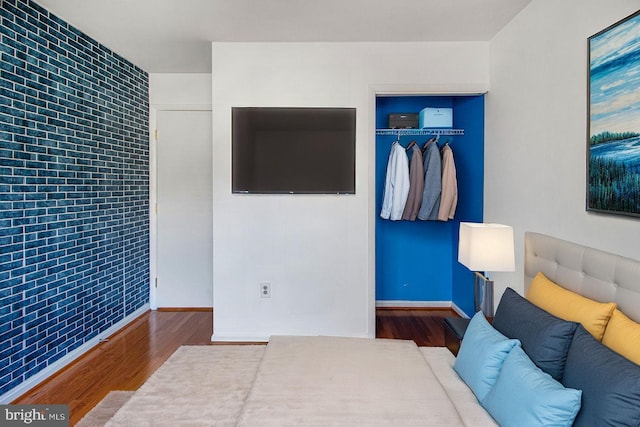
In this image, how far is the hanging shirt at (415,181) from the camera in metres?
3.93

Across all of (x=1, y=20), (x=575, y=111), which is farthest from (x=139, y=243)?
(x=575, y=111)

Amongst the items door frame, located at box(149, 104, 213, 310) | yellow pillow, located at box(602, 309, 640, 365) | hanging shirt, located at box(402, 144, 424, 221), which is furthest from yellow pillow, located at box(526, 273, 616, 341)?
door frame, located at box(149, 104, 213, 310)

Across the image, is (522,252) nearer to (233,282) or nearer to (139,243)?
(233,282)

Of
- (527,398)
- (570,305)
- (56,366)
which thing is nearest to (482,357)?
(527,398)

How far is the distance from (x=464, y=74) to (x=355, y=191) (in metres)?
1.36

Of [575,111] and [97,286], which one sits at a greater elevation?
[575,111]

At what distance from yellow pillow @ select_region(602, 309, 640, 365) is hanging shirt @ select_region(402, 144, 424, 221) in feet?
8.01

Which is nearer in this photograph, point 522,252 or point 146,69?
point 522,252

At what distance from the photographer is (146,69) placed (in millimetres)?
4328

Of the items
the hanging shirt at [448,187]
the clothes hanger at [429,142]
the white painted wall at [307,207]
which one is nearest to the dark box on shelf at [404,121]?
the clothes hanger at [429,142]

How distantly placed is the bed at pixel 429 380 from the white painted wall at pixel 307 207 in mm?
1452

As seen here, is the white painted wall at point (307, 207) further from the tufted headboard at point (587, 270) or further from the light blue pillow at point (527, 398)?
the light blue pillow at point (527, 398)

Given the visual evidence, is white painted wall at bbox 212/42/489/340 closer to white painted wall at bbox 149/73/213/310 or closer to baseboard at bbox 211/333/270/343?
baseboard at bbox 211/333/270/343

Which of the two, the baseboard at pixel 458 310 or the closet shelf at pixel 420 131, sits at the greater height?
the closet shelf at pixel 420 131
